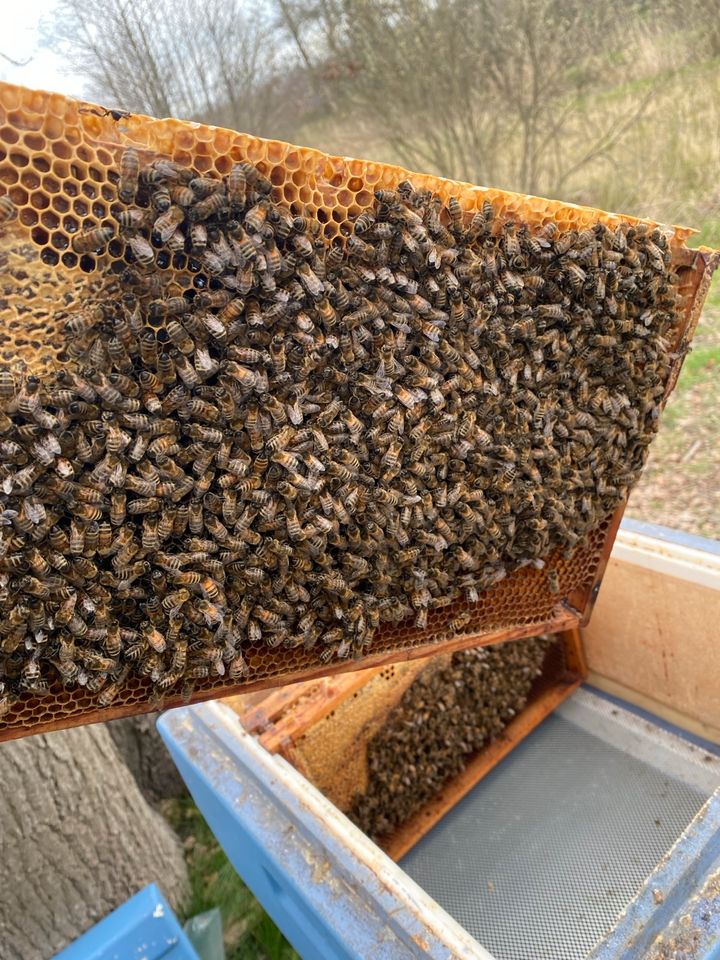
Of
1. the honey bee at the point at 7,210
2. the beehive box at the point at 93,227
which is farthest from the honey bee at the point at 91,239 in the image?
the honey bee at the point at 7,210

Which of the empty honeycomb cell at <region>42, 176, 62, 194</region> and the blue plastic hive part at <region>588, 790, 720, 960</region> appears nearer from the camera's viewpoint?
the empty honeycomb cell at <region>42, 176, 62, 194</region>

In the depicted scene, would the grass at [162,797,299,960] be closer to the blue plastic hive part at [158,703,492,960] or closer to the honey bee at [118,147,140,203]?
the blue plastic hive part at [158,703,492,960]

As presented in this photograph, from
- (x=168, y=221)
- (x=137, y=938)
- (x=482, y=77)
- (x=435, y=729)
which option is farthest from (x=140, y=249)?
(x=482, y=77)

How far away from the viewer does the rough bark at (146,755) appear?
4770 mm

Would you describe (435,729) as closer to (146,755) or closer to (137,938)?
(137,938)

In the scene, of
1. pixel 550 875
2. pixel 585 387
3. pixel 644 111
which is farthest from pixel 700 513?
pixel 644 111

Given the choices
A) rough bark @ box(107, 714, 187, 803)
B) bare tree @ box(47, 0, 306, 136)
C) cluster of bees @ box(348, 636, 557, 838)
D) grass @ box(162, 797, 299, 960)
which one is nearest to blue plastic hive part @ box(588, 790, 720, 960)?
cluster of bees @ box(348, 636, 557, 838)

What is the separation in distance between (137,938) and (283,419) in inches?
109

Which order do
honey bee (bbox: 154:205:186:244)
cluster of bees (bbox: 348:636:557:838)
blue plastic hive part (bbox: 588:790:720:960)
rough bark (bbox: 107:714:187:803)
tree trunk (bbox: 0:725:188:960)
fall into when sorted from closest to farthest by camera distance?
1. honey bee (bbox: 154:205:186:244)
2. blue plastic hive part (bbox: 588:790:720:960)
3. tree trunk (bbox: 0:725:188:960)
4. cluster of bees (bbox: 348:636:557:838)
5. rough bark (bbox: 107:714:187:803)

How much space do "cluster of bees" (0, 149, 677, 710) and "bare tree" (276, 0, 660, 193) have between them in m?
9.37

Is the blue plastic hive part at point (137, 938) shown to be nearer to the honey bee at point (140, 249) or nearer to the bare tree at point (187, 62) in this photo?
the honey bee at point (140, 249)

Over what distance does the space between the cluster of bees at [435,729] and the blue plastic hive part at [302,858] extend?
86 cm

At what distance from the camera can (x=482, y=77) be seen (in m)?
10.1

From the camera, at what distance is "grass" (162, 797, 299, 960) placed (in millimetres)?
3834
